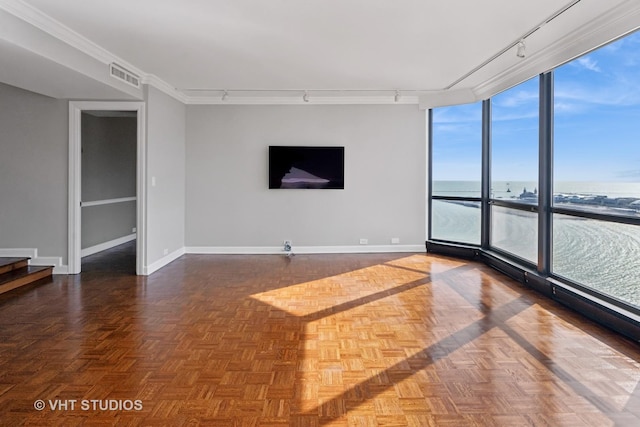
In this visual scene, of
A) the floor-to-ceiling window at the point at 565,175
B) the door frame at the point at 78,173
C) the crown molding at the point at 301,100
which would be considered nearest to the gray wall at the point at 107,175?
the door frame at the point at 78,173

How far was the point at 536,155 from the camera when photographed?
5.36 m

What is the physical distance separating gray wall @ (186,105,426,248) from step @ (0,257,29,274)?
2.38 metres

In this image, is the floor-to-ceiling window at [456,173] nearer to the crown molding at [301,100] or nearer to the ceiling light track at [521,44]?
the crown molding at [301,100]

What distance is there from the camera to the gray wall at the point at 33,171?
5.77 m

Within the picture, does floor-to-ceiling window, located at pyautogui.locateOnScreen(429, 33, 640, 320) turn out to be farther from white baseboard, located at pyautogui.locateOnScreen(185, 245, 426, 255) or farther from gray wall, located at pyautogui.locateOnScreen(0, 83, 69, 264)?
gray wall, located at pyautogui.locateOnScreen(0, 83, 69, 264)

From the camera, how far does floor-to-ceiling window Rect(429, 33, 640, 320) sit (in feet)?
12.8

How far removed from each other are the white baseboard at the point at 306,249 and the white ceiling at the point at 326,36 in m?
2.68

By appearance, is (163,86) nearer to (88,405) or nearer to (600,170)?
(88,405)

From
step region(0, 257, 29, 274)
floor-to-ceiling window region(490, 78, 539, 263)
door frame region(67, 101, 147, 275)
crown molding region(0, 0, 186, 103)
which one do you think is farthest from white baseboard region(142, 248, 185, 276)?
floor-to-ceiling window region(490, 78, 539, 263)

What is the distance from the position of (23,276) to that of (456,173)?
6.15 meters

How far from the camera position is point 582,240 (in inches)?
176

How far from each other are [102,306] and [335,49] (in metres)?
3.47

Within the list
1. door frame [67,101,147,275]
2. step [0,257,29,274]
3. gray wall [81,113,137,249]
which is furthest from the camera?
gray wall [81,113,137,249]

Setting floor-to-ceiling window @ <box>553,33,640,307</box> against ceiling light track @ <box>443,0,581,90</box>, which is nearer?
ceiling light track @ <box>443,0,581,90</box>
